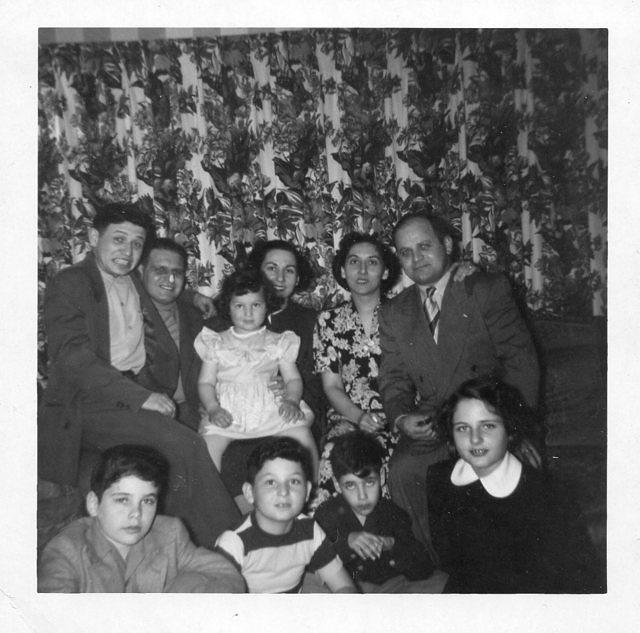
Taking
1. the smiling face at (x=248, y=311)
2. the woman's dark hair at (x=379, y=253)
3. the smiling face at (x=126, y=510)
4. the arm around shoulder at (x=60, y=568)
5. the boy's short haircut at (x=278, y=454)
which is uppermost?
the woman's dark hair at (x=379, y=253)

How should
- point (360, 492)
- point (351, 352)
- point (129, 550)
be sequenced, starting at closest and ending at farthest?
point (129, 550)
point (360, 492)
point (351, 352)

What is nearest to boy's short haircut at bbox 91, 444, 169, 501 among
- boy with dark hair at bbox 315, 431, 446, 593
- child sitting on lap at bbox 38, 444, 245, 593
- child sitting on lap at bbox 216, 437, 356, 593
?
child sitting on lap at bbox 38, 444, 245, 593

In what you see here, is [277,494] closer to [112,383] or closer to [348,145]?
[112,383]

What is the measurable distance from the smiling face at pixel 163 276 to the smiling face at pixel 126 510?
1.79 feet

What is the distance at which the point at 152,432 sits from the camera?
2225mm

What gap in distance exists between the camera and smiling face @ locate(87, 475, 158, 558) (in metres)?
2.11

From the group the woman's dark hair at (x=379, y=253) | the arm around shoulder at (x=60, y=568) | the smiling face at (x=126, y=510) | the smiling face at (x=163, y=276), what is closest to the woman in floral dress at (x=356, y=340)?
the woman's dark hair at (x=379, y=253)

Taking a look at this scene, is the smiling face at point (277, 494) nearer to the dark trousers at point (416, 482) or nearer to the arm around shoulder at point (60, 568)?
the dark trousers at point (416, 482)

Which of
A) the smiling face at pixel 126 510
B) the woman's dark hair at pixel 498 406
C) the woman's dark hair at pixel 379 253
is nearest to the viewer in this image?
the smiling face at pixel 126 510

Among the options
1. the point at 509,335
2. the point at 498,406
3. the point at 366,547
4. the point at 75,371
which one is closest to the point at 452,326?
the point at 509,335

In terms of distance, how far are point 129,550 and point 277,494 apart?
1.43 ft

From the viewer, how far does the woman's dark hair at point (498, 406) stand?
87.3 inches

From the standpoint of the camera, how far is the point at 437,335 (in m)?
2.32

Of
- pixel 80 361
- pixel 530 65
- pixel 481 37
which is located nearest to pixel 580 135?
pixel 530 65
